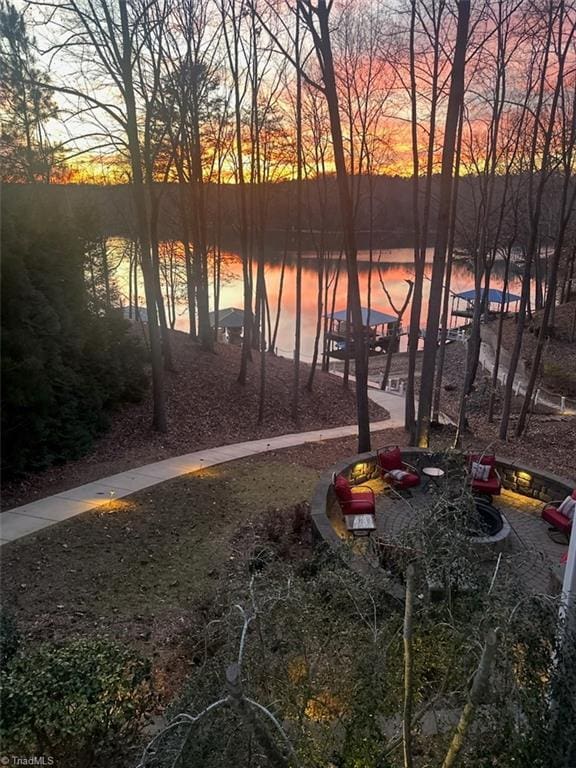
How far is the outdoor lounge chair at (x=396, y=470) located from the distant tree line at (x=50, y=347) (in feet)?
21.6

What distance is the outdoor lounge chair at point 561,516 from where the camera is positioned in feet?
27.3

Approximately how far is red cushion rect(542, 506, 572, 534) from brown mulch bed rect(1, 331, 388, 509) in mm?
7632

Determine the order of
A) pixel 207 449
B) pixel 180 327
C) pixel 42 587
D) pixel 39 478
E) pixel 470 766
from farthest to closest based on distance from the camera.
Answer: pixel 180 327 → pixel 207 449 → pixel 39 478 → pixel 42 587 → pixel 470 766

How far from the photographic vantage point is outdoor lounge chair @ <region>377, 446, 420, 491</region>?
9938 mm

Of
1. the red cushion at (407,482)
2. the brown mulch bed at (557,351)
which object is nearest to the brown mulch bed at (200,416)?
the red cushion at (407,482)

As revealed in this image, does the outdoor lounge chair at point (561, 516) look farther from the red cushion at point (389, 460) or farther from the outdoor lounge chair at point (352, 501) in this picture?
the outdoor lounge chair at point (352, 501)

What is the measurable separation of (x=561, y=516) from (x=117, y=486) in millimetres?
8074

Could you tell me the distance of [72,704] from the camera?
3207 millimetres

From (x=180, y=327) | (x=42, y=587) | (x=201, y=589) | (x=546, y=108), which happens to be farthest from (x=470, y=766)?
(x=180, y=327)

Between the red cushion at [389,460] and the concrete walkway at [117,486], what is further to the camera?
the red cushion at [389,460]

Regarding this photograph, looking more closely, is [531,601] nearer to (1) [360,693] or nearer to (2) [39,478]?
(1) [360,693]

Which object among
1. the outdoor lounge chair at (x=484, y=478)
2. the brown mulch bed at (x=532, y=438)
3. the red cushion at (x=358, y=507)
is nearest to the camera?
the red cushion at (x=358, y=507)

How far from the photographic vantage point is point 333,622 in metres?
3.17

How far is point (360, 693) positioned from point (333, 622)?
45 cm
